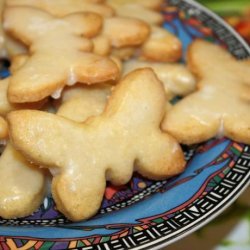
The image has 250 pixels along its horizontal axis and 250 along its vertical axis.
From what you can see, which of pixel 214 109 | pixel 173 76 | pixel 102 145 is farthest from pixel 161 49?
pixel 102 145

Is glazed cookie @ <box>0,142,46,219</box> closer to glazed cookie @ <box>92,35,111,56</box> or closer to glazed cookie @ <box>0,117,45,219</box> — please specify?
glazed cookie @ <box>0,117,45,219</box>

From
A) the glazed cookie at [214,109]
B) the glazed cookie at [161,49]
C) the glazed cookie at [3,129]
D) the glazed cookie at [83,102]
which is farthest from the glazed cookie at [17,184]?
the glazed cookie at [161,49]

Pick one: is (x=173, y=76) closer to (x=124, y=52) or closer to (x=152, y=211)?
(x=124, y=52)

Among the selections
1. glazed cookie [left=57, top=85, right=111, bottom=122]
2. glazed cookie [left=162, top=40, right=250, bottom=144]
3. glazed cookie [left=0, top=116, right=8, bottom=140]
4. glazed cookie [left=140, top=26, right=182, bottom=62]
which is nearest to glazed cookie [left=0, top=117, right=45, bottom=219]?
glazed cookie [left=0, top=116, right=8, bottom=140]

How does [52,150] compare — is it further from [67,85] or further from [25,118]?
[67,85]

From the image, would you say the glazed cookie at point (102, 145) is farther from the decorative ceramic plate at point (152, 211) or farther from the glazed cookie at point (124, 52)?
the glazed cookie at point (124, 52)

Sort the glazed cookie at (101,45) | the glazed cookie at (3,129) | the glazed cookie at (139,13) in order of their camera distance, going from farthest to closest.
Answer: the glazed cookie at (139,13)
the glazed cookie at (101,45)
the glazed cookie at (3,129)

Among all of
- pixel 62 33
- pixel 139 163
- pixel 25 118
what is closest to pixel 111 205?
pixel 139 163
